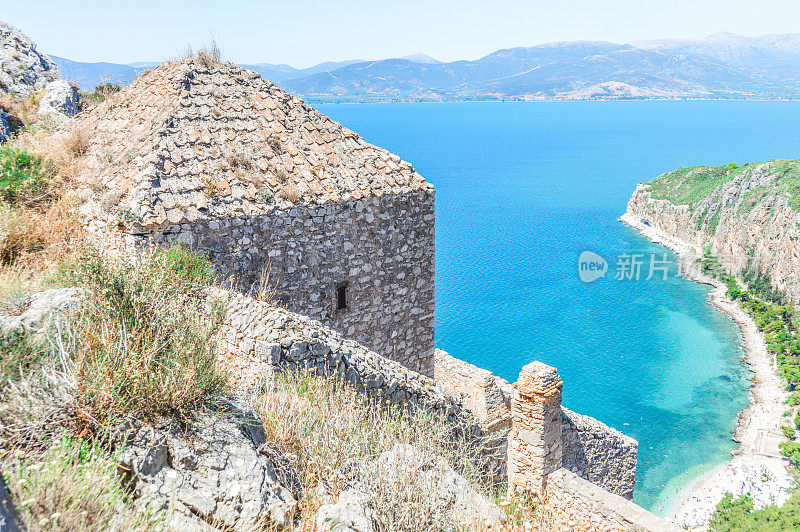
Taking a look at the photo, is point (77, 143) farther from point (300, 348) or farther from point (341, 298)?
point (300, 348)

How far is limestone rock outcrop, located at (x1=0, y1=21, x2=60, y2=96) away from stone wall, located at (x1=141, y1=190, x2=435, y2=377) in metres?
10.0

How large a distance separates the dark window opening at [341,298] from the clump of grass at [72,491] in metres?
5.42

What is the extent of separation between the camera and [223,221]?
6.82m

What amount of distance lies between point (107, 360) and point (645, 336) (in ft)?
143

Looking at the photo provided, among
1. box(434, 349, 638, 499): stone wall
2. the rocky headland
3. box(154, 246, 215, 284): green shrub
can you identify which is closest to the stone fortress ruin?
box(434, 349, 638, 499): stone wall

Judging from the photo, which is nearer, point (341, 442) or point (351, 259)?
point (341, 442)

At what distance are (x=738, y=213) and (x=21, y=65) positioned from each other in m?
64.6

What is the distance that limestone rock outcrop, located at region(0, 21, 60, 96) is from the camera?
41.8ft

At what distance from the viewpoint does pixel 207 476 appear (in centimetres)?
336

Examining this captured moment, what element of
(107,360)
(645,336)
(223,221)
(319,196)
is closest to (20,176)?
(223,221)

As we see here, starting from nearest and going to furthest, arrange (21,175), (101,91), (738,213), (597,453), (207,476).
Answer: (207,476), (21,175), (101,91), (597,453), (738,213)

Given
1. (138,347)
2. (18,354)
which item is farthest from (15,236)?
(138,347)

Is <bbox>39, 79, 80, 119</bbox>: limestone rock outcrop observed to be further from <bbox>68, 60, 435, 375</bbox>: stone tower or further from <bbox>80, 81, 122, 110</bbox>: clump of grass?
<bbox>68, 60, 435, 375</bbox>: stone tower

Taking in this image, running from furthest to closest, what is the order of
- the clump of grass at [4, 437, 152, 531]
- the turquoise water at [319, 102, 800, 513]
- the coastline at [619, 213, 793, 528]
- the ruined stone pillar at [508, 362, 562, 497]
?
the turquoise water at [319, 102, 800, 513]
the coastline at [619, 213, 793, 528]
the ruined stone pillar at [508, 362, 562, 497]
the clump of grass at [4, 437, 152, 531]
